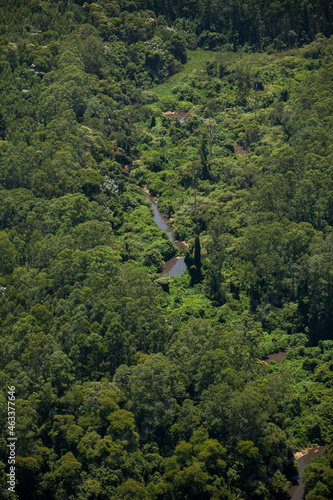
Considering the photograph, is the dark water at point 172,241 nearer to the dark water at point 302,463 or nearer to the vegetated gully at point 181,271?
the vegetated gully at point 181,271

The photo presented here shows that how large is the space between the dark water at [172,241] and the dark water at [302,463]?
4005 cm

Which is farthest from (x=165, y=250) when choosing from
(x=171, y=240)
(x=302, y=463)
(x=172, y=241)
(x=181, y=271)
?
(x=302, y=463)

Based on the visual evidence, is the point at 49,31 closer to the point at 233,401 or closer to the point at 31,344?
the point at 31,344

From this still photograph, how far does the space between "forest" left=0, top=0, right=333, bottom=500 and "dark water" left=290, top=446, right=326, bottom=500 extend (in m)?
0.88

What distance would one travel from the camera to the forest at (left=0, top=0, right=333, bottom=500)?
2766 inches

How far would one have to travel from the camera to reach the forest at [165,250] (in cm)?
7025

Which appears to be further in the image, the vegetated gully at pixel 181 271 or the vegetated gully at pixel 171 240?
the vegetated gully at pixel 171 240

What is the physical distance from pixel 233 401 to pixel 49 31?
11648 cm

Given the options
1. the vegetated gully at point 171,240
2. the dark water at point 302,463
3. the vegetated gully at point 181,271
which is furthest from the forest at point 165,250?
the vegetated gully at point 171,240

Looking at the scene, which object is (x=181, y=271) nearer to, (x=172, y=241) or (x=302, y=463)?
(x=172, y=241)

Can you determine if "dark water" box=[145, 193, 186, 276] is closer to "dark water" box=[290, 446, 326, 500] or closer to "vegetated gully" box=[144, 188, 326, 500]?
"vegetated gully" box=[144, 188, 326, 500]

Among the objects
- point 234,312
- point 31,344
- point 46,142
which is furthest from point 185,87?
point 31,344

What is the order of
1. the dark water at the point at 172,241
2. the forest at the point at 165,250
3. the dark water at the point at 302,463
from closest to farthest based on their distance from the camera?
the dark water at the point at 302,463
the forest at the point at 165,250
the dark water at the point at 172,241

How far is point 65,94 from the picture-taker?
135625mm
